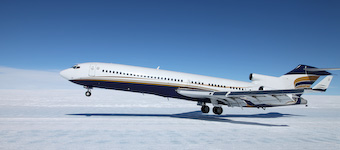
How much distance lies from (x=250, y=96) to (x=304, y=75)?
9.55 metres

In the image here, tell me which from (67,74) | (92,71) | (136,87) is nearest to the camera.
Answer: (136,87)

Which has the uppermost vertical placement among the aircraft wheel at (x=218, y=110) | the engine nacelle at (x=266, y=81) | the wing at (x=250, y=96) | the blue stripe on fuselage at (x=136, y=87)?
the engine nacelle at (x=266, y=81)

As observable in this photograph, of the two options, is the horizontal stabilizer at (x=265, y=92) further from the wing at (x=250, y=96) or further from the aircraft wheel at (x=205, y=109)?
the aircraft wheel at (x=205, y=109)

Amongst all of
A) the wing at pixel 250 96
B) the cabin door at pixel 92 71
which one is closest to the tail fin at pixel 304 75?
the wing at pixel 250 96

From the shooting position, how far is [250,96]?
65.2 ft

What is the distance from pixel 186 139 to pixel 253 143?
11.3 feet

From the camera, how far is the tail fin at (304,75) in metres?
24.0

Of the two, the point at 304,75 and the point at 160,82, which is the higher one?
the point at 304,75

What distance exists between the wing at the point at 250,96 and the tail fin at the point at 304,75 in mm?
1859

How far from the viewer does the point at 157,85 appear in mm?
22219

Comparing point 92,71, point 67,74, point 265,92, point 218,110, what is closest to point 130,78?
point 92,71

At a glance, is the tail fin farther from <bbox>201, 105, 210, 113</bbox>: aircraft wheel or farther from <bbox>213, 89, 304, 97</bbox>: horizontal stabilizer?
<bbox>201, 105, 210, 113</bbox>: aircraft wheel

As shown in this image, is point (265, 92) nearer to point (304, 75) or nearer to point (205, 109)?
point (205, 109)

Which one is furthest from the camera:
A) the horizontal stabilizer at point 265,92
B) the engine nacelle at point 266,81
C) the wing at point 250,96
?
the engine nacelle at point 266,81
